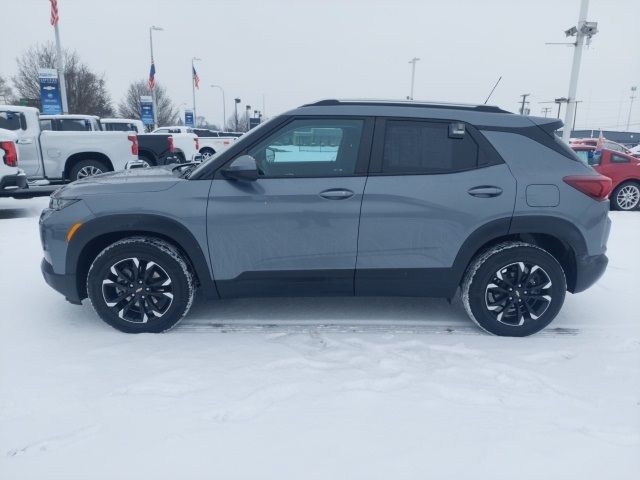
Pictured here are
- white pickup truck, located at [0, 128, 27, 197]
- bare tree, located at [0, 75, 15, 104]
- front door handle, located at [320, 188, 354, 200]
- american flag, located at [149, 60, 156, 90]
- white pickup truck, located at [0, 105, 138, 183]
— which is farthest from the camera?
bare tree, located at [0, 75, 15, 104]

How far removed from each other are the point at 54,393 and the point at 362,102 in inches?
115

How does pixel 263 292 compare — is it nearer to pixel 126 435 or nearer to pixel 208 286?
pixel 208 286

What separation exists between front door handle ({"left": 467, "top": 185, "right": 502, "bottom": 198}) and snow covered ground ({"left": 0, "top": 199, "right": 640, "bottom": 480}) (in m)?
1.14

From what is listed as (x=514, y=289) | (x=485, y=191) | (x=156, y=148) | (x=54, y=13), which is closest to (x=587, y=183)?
(x=485, y=191)

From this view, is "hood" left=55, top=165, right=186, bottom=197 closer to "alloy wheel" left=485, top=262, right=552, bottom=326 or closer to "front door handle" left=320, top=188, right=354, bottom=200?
"front door handle" left=320, top=188, right=354, bottom=200

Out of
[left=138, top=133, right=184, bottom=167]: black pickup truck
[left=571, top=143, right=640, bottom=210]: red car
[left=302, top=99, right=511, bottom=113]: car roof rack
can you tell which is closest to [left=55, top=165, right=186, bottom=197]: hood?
[left=302, top=99, right=511, bottom=113]: car roof rack

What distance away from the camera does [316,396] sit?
2754 millimetres

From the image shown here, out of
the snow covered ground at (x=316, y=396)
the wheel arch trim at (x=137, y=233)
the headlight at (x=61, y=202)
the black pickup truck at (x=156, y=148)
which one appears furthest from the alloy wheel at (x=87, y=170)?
the wheel arch trim at (x=137, y=233)

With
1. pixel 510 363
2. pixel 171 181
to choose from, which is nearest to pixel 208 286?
pixel 171 181

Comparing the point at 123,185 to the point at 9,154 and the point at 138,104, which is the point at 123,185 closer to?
the point at 9,154

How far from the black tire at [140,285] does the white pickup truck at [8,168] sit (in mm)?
6078

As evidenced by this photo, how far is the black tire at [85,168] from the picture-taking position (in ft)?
34.7

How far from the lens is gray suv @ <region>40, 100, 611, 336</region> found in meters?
3.38

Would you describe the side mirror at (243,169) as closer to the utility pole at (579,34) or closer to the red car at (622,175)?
the red car at (622,175)
